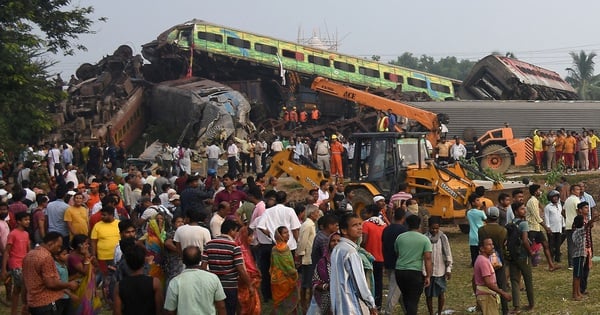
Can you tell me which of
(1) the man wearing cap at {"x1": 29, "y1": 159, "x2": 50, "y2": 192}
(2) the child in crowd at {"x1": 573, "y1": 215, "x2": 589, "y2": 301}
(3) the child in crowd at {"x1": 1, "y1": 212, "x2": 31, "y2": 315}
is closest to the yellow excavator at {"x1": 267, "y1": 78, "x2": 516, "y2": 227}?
(2) the child in crowd at {"x1": 573, "y1": 215, "x2": 589, "y2": 301}

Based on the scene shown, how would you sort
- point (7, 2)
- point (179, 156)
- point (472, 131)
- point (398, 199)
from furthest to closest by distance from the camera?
point (472, 131)
point (179, 156)
point (7, 2)
point (398, 199)

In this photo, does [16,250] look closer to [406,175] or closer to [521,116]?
[406,175]

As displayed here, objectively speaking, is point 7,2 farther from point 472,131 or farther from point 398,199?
point 472,131

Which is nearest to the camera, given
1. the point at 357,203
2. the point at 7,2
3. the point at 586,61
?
the point at 357,203

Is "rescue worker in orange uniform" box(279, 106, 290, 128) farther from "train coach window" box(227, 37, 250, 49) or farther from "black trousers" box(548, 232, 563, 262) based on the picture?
"black trousers" box(548, 232, 563, 262)

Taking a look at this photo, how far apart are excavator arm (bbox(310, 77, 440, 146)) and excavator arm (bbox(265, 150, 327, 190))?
7451mm

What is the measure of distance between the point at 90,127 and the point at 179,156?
6101 millimetres

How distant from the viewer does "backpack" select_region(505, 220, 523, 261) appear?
11.4 metres

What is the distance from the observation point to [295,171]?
72.6 ft

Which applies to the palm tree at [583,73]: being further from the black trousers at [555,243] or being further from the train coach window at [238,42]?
the black trousers at [555,243]

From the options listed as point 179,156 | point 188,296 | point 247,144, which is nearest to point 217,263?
point 188,296

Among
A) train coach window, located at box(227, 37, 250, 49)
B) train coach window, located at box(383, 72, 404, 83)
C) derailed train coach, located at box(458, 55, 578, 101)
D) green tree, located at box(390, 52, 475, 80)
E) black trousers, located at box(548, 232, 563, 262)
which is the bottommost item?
black trousers, located at box(548, 232, 563, 262)

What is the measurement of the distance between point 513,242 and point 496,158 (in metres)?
18.6

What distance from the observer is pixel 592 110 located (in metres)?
34.3
